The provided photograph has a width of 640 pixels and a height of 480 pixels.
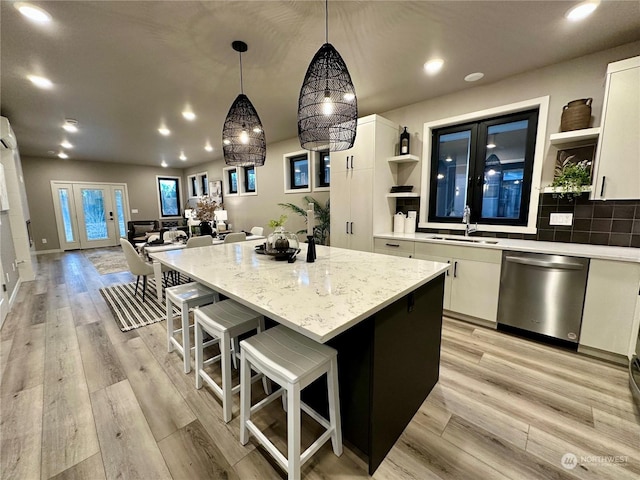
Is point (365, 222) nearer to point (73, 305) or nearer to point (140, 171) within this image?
point (73, 305)

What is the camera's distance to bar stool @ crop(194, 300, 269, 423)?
154 cm

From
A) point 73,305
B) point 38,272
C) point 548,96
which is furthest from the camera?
point 38,272

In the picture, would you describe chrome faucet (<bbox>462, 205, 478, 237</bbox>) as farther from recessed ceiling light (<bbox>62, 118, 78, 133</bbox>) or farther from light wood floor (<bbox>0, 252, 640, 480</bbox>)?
recessed ceiling light (<bbox>62, 118, 78, 133</bbox>)

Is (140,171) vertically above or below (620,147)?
above

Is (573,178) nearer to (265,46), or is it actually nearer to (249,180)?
(265,46)

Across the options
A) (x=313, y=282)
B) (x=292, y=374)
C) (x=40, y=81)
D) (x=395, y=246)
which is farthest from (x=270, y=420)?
(x=40, y=81)

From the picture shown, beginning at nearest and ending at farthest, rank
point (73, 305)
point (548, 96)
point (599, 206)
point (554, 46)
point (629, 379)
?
point (629, 379), point (554, 46), point (599, 206), point (548, 96), point (73, 305)

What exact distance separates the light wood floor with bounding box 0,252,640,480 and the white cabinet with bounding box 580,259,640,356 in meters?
0.21

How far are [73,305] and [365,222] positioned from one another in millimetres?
4046

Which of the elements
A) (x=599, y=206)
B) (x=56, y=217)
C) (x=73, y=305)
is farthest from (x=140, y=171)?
(x=599, y=206)

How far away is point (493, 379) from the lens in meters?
1.95

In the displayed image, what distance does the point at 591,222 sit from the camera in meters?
2.44

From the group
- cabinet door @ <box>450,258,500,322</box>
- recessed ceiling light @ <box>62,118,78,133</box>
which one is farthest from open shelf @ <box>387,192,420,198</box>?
recessed ceiling light @ <box>62,118,78,133</box>

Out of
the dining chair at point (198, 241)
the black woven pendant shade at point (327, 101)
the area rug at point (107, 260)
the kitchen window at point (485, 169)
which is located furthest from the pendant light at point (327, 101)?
the area rug at point (107, 260)
